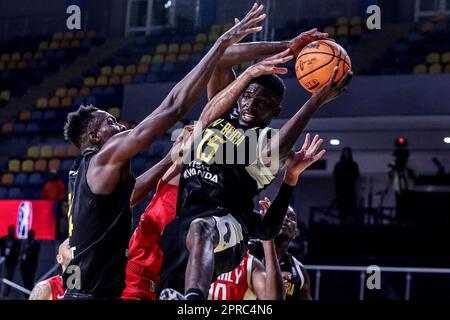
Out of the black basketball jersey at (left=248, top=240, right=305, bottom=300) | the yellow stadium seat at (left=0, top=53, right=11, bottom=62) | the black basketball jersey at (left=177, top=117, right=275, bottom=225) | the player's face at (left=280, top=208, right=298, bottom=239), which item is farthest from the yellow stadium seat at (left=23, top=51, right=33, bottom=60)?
the black basketball jersey at (left=177, top=117, right=275, bottom=225)

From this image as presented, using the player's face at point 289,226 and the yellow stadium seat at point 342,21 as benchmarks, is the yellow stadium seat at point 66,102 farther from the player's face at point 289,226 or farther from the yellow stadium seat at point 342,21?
the player's face at point 289,226

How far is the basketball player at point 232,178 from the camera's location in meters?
3.71

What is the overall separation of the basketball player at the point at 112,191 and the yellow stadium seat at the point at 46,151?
9.68 meters

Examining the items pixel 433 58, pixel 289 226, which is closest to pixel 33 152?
pixel 433 58

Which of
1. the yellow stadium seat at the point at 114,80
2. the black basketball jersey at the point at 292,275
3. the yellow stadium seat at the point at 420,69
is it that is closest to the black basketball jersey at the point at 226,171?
the black basketball jersey at the point at 292,275

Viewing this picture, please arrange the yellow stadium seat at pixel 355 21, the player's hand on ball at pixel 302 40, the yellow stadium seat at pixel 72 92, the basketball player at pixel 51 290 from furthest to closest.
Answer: the yellow stadium seat at pixel 72 92
the yellow stadium seat at pixel 355 21
the basketball player at pixel 51 290
the player's hand on ball at pixel 302 40

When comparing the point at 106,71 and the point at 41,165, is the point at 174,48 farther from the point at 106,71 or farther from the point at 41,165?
the point at 41,165

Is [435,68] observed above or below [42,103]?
above

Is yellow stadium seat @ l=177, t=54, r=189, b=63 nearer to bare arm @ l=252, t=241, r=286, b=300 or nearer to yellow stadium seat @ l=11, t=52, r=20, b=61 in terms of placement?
yellow stadium seat @ l=11, t=52, r=20, b=61

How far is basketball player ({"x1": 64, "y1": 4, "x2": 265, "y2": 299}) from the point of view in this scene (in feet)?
11.7

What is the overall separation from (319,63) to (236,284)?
5.21ft

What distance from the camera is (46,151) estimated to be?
13320 millimetres

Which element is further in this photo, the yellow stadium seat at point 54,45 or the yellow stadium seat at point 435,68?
the yellow stadium seat at point 54,45

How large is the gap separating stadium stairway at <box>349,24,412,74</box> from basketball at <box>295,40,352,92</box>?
796cm
